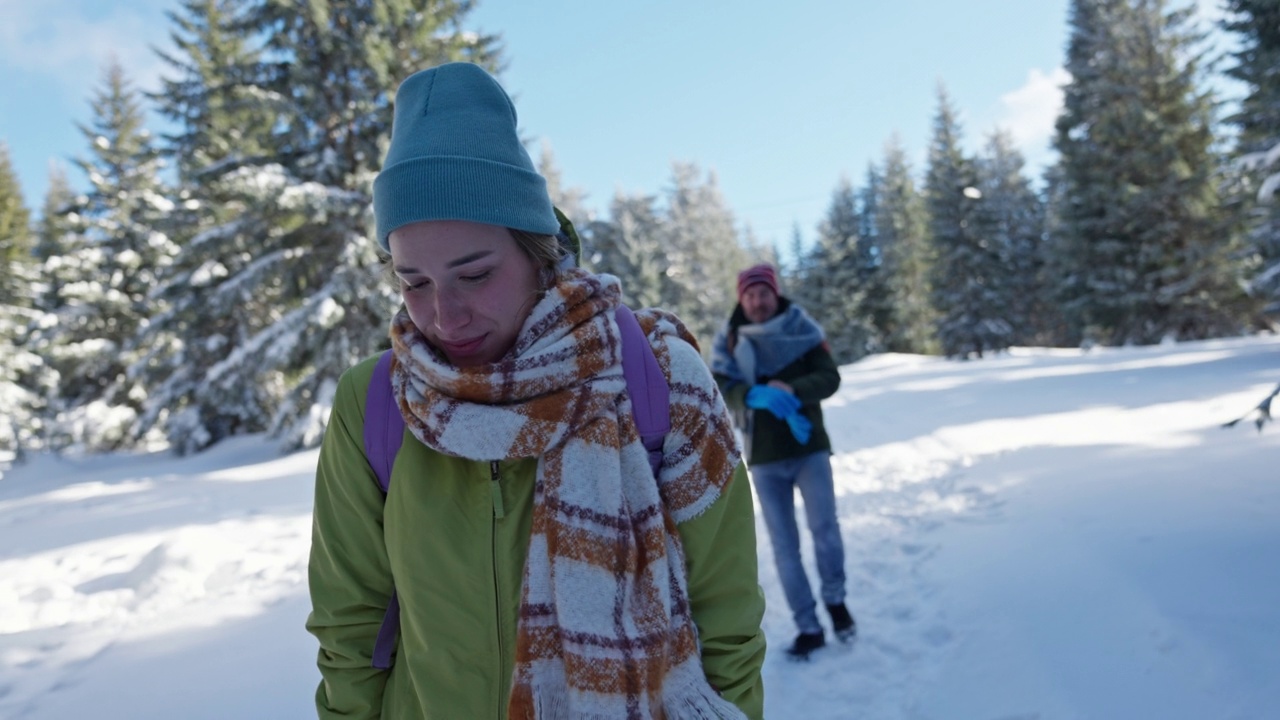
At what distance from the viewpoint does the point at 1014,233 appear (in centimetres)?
3569

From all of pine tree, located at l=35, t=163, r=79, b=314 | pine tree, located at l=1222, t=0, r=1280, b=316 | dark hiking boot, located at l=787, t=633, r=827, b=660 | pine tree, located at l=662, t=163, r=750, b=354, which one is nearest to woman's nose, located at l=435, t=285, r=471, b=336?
dark hiking boot, located at l=787, t=633, r=827, b=660

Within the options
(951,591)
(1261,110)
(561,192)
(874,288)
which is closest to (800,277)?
(874,288)

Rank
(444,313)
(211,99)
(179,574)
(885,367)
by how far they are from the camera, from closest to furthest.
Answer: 1. (444,313)
2. (179,574)
3. (211,99)
4. (885,367)

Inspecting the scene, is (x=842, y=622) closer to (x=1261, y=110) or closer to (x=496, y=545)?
(x=496, y=545)

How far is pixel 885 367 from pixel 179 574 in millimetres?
22343

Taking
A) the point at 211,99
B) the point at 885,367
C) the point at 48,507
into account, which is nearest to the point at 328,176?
the point at 211,99

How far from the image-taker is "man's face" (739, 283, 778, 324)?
4.07 m

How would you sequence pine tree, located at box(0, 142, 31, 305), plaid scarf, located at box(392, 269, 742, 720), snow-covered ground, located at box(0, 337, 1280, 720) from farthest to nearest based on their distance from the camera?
pine tree, located at box(0, 142, 31, 305) → snow-covered ground, located at box(0, 337, 1280, 720) → plaid scarf, located at box(392, 269, 742, 720)

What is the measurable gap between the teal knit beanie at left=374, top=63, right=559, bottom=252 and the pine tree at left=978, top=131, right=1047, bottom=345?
104 ft

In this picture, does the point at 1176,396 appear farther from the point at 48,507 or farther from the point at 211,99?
the point at 211,99

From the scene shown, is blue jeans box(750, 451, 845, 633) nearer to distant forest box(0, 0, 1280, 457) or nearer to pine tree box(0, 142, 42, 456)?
distant forest box(0, 0, 1280, 457)

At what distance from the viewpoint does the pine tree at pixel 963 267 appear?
2853 centimetres

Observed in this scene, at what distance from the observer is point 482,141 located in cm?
141

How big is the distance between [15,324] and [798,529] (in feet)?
88.7
